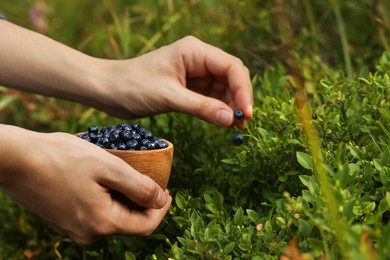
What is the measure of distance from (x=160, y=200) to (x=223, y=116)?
→ 15.7 inches

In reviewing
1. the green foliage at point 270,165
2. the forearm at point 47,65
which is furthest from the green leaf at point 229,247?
the forearm at point 47,65

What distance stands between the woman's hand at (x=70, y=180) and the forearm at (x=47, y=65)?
575 millimetres

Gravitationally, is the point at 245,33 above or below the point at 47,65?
below

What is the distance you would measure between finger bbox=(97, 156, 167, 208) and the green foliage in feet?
0.34

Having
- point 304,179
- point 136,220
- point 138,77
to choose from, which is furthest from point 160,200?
point 138,77

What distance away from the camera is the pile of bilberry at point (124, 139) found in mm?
1452

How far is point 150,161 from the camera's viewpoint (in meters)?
1.43

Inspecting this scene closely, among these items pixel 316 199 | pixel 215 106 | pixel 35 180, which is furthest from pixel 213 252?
pixel 215 106

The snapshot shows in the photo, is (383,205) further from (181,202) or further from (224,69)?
(224,69)

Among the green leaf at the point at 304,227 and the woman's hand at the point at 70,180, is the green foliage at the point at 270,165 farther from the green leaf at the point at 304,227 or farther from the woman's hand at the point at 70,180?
→ the woman's hand at the point at 70,180

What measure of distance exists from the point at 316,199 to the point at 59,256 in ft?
2.96

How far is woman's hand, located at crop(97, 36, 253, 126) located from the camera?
1.74m

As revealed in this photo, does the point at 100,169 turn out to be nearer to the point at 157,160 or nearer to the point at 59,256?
the point at 157,160

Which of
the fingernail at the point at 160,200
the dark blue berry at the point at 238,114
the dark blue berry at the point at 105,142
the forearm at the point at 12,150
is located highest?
the forearm at the point at 12,150
